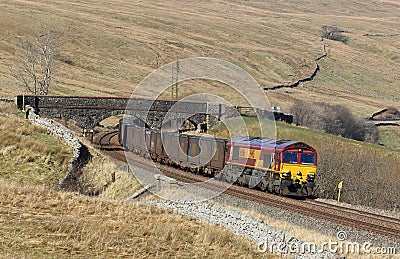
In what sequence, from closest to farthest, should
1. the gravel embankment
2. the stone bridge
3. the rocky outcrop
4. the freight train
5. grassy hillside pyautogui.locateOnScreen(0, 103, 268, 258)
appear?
1. grassy hillside pyautogui.locateOnScreen(0, 103, 268, 258)
2. the gravel embankment
3. the rocky outcrop
4. the freight train
5. the stone bridge

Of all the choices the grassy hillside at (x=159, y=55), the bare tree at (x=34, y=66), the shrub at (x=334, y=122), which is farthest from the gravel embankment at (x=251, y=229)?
the grassy hillside at (x=159, y=55)

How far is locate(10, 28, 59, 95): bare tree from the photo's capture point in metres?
76.8

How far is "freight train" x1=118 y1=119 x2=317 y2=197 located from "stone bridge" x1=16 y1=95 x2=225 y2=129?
79.0ft

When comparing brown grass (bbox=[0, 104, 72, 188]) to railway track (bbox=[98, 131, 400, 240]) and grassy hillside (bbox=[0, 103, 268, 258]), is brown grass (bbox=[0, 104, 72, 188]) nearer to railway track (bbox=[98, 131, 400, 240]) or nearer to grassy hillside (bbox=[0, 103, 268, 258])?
railway track (bbox=[98, 131, 400, 240])

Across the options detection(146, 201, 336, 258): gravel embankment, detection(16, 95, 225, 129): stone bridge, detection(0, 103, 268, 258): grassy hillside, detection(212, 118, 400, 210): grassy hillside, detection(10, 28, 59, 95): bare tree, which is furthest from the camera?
detection(10, 28, 59, 95): bare tree

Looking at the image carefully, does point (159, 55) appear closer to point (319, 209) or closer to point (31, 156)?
point (31, 156)

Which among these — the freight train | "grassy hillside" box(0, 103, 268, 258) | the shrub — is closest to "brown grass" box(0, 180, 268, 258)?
"grassy hillside" box(0, 103, 268, 258)

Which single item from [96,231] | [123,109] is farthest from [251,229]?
[123,109]

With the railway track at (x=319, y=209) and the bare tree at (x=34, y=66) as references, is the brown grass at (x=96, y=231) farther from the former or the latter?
the bare tree at (x=34, y=66)

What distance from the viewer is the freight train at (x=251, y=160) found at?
3064 cm

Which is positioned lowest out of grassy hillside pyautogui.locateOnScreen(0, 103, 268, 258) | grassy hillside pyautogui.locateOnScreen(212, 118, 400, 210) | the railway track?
grassy hillside pyautogui.locateOnScreen(212, 118, 400, 210)

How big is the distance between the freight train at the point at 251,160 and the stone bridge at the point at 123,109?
24076 mm

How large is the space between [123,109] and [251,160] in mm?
39713

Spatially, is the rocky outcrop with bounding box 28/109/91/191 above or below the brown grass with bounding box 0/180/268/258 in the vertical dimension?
below
